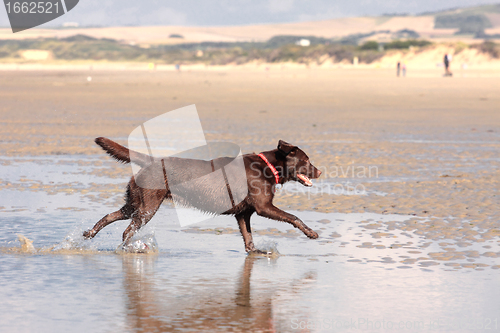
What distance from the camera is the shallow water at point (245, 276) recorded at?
17.0ft

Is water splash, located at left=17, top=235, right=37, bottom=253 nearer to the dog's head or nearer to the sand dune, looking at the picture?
the dog's head

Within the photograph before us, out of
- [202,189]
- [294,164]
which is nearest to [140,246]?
[202,189]

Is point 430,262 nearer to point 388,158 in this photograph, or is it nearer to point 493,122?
point 388,158

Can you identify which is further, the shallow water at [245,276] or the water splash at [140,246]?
the water splash at [140,246]

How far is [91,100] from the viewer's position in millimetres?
28703

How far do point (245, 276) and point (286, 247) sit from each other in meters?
1.17

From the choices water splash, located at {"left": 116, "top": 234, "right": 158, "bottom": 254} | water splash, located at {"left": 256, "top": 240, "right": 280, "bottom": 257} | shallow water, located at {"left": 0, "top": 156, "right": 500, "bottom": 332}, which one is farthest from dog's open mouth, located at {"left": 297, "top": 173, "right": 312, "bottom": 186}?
water splash, located at {"left": 116, "top": 234, "right": 158, "bottom": 254}

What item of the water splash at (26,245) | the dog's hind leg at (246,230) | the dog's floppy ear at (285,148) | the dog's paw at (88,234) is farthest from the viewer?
the dog's floppy ear at (285,148)

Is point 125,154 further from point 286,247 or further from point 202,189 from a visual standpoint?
point 286,247

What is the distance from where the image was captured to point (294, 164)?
7.84 meters

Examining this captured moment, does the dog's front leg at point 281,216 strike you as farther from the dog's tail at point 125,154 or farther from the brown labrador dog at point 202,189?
the dog's tail at point 125,154

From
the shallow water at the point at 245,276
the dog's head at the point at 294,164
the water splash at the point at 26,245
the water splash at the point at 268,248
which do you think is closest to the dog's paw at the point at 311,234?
the shallow water at the point at 245,276

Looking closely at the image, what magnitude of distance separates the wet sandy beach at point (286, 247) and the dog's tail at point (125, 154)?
2.48 feet

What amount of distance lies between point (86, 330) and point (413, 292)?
8.20ft
